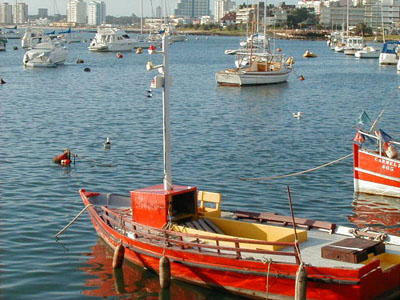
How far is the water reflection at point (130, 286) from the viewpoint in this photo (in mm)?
18422

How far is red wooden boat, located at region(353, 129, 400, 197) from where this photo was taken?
28250 millimetres

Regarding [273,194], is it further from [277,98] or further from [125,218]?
[277,98]

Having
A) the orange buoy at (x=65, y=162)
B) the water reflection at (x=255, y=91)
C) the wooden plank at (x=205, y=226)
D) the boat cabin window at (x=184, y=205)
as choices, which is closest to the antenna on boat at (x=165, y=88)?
the boat cabin window at (x=184, y=205)

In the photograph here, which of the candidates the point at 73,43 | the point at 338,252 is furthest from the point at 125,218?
the point at 73,43

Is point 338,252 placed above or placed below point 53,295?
above

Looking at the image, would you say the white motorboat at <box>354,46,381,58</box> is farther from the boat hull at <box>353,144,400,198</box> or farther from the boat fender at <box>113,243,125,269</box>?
the boat fender at <box>113,243,125,269</box>

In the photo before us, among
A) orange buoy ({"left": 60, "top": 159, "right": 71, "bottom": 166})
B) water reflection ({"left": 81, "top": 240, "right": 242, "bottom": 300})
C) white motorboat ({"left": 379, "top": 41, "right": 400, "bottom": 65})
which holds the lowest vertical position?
water reflection ({"left": 81, "top": 240, "right": 242, "bottom": 300})

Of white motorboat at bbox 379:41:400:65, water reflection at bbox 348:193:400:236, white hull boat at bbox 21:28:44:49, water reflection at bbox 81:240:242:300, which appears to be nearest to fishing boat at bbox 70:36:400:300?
water reflection at bbox 81:240:242:300

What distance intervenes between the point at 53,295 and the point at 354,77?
7608 centimetres

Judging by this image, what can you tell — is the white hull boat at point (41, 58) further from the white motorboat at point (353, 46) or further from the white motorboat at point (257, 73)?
the white motorboat at point (353, 46)

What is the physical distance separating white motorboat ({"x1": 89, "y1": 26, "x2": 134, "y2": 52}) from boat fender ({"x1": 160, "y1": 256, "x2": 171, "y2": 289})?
12293 cm

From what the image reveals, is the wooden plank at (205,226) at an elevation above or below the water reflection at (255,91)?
below

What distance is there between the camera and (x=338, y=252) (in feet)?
56.6

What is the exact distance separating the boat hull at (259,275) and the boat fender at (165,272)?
0.45 m
